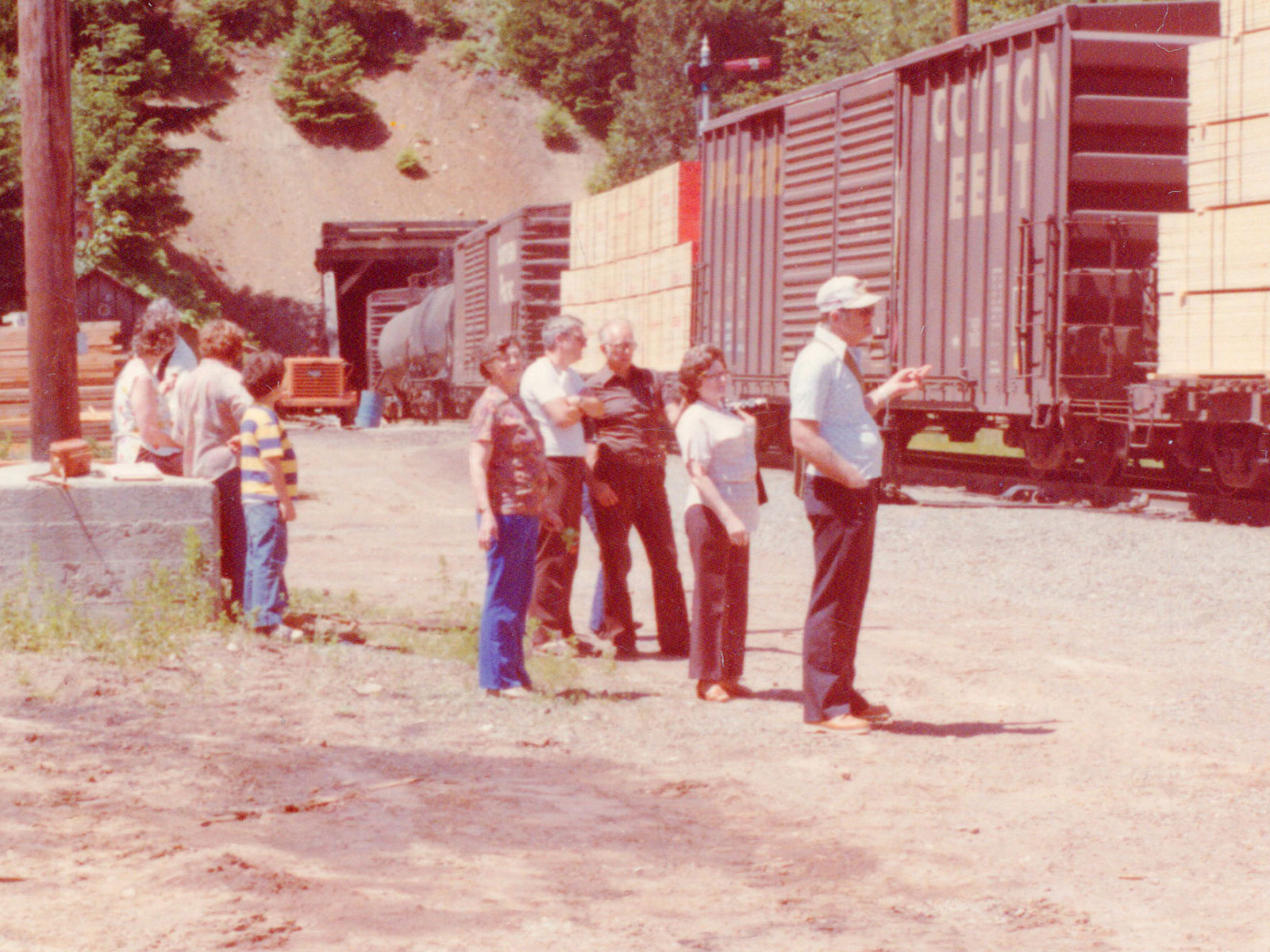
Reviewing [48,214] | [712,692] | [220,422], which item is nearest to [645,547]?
[712,692]

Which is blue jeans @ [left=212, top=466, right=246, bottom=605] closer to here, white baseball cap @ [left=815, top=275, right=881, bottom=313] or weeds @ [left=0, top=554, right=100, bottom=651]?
weeds @ [left=0, top=554, right=100, bottom=651]

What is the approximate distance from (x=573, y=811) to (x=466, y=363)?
3008 centimetres

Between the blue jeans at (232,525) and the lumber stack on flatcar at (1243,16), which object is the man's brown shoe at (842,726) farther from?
the lumber stack on flatcar at (1243,16)

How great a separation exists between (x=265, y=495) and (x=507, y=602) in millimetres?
1548

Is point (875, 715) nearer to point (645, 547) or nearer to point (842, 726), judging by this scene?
point (842, 726)

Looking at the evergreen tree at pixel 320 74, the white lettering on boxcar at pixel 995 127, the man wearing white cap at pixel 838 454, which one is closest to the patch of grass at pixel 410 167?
the evergreen tree at pixel 320 74

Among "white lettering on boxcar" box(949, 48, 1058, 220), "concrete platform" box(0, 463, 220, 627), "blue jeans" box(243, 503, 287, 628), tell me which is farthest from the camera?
"white lettering on boxcar" box(949, 48, 1058, 220)

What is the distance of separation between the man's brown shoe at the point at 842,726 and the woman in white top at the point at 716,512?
2.38 feet

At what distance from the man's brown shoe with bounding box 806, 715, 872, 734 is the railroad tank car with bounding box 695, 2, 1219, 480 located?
8591mm

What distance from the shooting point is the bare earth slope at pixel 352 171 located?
258 ft

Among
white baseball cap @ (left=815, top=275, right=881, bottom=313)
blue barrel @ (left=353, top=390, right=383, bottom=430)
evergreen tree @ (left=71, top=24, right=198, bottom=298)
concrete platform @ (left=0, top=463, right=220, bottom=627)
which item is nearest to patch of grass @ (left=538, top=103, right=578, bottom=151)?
evergreen tree @ (left=71, top=24, right=198, bottom=298)

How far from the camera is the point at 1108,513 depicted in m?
15.5

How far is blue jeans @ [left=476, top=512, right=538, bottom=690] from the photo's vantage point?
7.59 meters

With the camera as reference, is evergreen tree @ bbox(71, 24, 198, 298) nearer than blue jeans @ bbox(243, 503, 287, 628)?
No
